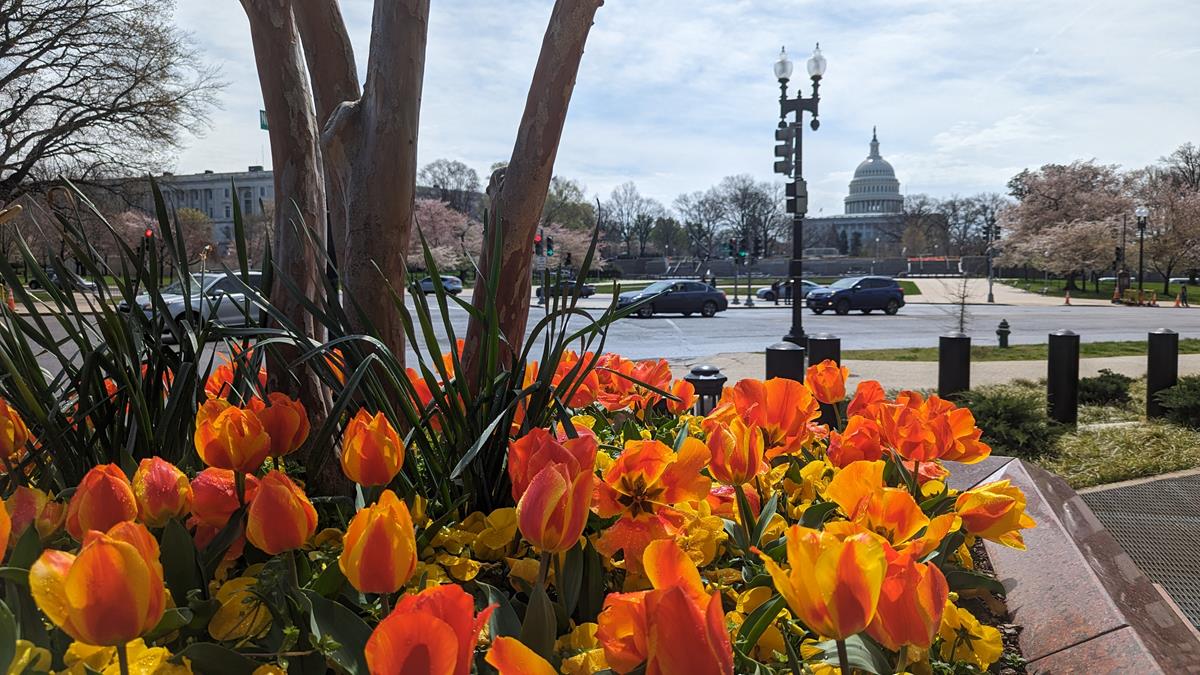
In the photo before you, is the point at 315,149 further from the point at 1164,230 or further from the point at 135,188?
the point at 1164,230

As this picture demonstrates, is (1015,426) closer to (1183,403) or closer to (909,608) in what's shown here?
(1183,403)

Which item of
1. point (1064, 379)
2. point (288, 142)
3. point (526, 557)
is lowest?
point (1064, 379)

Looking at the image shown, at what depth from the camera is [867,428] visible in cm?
162

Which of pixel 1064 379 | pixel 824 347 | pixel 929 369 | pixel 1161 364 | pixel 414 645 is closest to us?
pixel 414 645

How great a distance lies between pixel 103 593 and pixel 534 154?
6.14 ft

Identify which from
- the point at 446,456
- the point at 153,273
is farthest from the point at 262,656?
the point at 153,273

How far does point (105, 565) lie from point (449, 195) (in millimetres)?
81841

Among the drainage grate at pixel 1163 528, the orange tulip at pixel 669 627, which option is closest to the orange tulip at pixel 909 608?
the orange tulip at pixel 669 627

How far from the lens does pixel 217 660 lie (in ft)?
2.96

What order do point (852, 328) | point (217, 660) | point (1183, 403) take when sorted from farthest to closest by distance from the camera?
point (852, 328) → point (1183, 403) → point (217, 660)

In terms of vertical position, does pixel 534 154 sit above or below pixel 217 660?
above

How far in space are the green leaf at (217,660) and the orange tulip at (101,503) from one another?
8.2 inches

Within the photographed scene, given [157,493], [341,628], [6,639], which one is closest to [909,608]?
[341,628]

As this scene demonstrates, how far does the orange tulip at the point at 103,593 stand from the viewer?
0.69 meters
